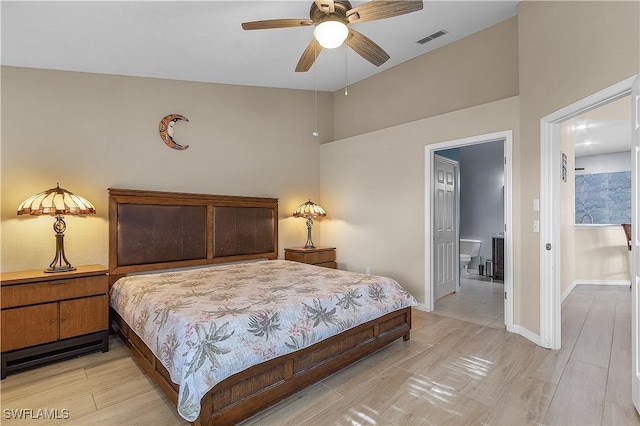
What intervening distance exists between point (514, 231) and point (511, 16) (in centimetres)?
247

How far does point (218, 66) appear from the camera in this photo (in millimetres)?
3980

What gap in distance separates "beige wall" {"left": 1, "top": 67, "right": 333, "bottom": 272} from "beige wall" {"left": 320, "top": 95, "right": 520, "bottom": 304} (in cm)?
66

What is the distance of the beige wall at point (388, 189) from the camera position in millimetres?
3895

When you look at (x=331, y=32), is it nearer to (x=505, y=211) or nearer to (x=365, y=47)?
(x=365, y=47)

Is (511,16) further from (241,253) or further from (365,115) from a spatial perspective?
(241,253)

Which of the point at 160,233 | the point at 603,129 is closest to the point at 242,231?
the point at 160,233

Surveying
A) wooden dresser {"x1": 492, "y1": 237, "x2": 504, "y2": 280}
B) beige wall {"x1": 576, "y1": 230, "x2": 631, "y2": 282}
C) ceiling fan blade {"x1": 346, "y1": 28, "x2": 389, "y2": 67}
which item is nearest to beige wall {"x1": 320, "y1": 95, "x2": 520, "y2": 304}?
ceiling fan blade {"x1": 346, "y1": 28, "x2": 389, "y2": 67}

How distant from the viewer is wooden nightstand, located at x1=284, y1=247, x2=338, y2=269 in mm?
4805

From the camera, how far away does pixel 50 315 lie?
279 centimetres

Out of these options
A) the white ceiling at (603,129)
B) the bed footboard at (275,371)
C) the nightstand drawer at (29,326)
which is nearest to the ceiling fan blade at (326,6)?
the bed footboard at (275,371)

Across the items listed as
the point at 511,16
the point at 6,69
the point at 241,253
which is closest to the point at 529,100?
the point at 511,16

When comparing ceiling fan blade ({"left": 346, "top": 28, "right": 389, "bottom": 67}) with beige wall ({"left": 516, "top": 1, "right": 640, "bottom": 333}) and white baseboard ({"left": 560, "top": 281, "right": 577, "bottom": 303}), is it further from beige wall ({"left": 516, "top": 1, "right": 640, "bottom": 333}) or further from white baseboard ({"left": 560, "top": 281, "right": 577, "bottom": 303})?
white baseboard ({"left": 560, "top": 281, "right": 577, "bottom": 303})

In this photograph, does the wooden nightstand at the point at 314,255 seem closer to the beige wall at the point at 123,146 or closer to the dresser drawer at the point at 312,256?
the dresser drawer at the point at 312,256

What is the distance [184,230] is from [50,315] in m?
1.55
